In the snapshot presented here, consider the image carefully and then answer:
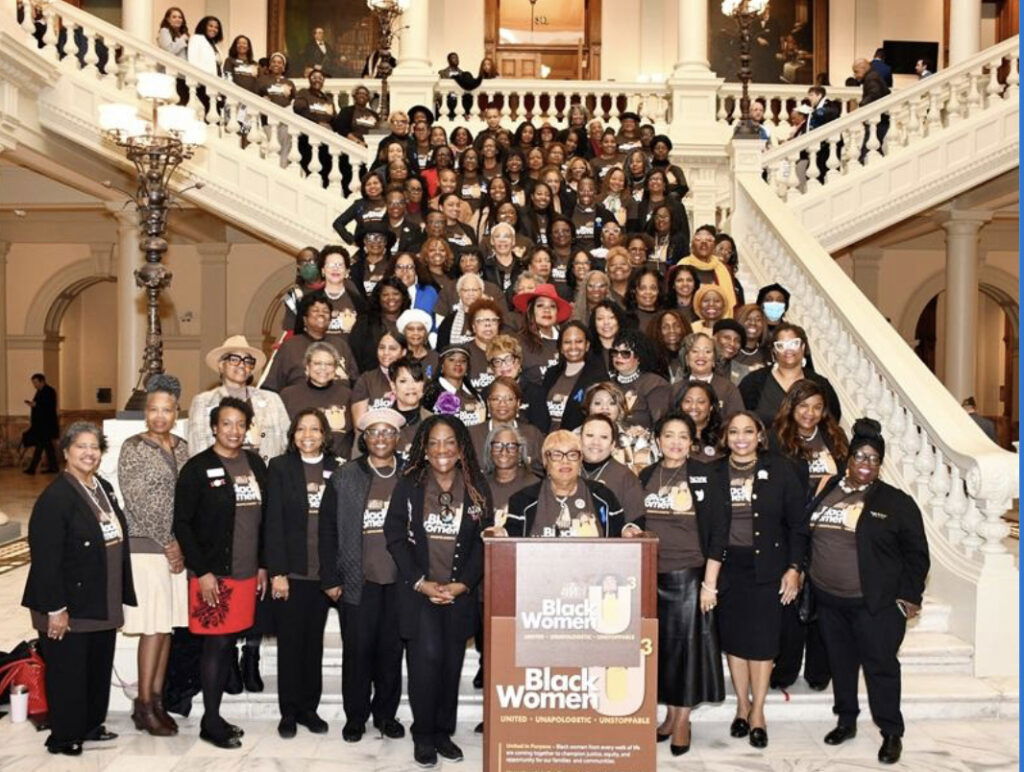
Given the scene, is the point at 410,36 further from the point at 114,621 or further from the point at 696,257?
the point at 114,621

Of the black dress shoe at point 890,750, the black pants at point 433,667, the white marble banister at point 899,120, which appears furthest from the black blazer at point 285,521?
the white marble banister at point 899,120

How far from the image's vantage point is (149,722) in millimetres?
6332

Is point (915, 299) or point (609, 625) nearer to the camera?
point (609, 625)

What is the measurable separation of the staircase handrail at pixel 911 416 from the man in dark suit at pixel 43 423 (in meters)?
13.7

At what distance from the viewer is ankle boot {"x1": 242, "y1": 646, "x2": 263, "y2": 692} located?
6.75 meters

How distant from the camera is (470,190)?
1179 centimetres

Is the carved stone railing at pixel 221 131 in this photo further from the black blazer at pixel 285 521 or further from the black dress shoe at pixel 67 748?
the black dress shoe at pixel 67 748

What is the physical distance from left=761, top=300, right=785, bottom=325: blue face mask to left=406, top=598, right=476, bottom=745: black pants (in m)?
3.98

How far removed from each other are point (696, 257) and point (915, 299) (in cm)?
1275

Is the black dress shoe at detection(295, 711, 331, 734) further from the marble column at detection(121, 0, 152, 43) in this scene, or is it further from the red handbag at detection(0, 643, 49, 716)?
the marble column at detection(121, 0, 152, 43)

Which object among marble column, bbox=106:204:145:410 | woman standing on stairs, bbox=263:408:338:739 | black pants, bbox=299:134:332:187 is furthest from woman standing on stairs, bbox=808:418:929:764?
marble column, bbox=106:204:145:410

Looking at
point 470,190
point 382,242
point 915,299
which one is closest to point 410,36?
point 470,190

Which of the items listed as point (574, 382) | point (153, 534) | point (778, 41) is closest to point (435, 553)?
point (153, 534)

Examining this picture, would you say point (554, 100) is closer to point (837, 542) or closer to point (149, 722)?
point (837, 542)
